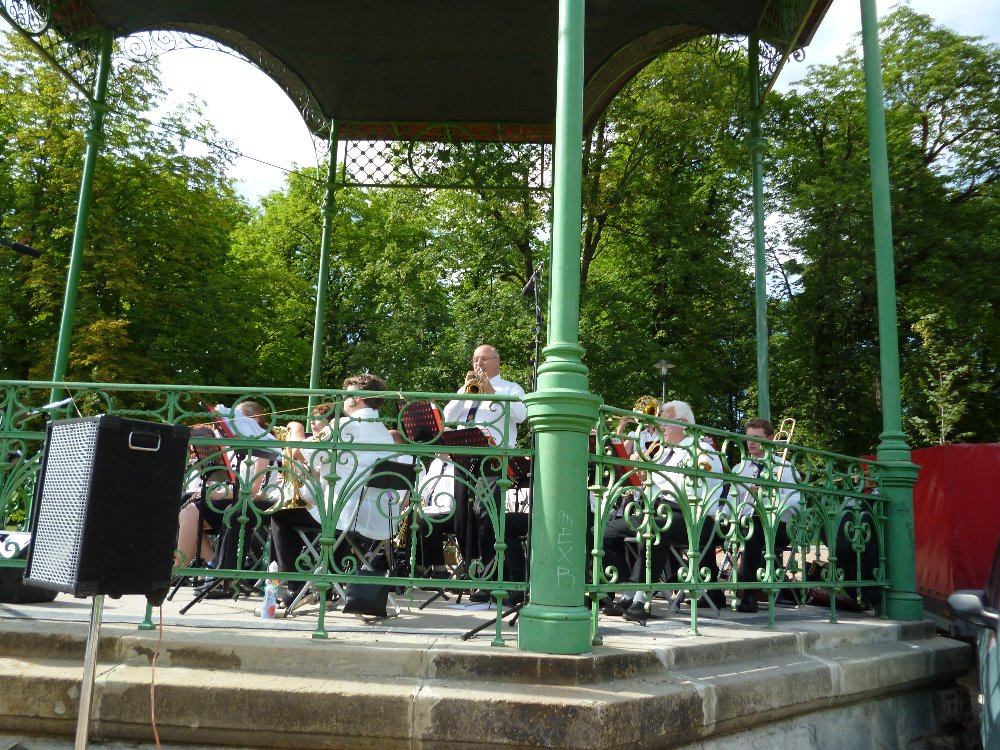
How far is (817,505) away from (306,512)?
3.05 m

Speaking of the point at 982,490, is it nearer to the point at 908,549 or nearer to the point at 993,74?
the point at 908,549

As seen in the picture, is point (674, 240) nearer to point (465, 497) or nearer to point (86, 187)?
point (86, 187)

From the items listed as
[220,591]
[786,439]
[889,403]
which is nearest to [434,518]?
[220,591]

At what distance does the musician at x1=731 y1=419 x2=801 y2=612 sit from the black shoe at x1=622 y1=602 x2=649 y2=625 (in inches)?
24.2

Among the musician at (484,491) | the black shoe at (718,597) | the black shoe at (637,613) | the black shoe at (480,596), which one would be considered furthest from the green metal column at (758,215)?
the black shoe at (480,596)

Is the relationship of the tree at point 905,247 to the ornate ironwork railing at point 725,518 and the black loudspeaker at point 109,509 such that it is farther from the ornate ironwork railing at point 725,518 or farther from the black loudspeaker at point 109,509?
the black loudspeaker at point 109,509

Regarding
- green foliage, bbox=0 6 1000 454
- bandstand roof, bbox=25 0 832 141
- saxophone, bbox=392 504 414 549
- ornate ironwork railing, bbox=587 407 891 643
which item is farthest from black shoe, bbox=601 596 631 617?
green foliage, bbox=0 6 1000 454

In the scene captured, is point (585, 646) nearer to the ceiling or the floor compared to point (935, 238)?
nearer to the floor

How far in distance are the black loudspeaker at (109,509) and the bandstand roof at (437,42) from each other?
6.25 meters

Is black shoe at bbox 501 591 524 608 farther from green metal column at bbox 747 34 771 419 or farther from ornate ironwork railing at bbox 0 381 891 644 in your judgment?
green metal column at bbox 747 34 771 419

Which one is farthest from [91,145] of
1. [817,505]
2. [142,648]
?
[817,505]

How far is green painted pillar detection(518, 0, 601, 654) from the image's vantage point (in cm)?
379

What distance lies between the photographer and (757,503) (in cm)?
492

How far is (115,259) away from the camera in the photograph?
18516 millimetres
